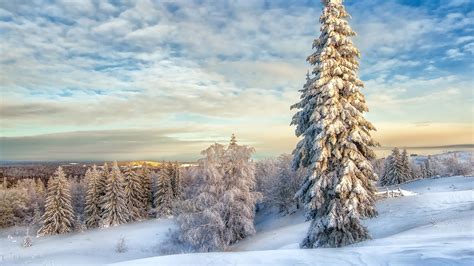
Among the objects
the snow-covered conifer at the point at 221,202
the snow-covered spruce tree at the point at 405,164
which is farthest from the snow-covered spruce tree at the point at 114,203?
the snow-covered spruce tree at the point at 405,164

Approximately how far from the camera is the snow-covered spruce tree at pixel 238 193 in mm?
34812

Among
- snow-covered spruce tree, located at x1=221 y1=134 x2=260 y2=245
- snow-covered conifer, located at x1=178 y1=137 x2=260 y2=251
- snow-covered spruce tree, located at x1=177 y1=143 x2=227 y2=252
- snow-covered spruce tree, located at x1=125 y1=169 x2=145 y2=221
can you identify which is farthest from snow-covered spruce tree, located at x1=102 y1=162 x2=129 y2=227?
snow-covered spruce tree, located at x1=221 y1=134 x2=260 y2=245

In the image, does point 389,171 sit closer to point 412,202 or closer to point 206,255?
point 412,202

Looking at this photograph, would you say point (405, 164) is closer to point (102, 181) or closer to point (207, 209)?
point (207, 209)

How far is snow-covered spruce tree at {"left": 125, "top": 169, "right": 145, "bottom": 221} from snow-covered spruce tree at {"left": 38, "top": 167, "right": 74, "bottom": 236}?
1071 centimetres

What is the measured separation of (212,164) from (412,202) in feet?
60.5

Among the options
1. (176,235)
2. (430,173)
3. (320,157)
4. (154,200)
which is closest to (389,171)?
(430,173)

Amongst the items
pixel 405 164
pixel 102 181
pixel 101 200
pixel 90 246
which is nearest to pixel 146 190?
pixel 102 181

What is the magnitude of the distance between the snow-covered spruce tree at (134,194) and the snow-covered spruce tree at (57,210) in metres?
10.7

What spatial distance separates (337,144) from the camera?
17234mm

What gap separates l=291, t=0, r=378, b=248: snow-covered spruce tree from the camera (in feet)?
55.5

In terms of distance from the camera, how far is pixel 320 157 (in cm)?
1702

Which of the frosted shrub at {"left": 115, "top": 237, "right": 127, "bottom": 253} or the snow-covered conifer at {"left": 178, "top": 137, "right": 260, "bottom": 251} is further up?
the snow-covered conifer at {"left": 178, "top": 137, "right": 260, "bottom": 251}

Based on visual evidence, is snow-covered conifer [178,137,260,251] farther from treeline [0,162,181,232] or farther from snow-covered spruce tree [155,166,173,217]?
snow-covered spruce tree [155,166,173,217]
